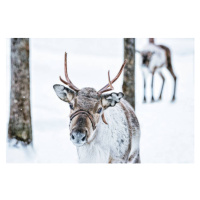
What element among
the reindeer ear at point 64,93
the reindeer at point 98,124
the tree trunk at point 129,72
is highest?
the tree trunk at point 129,72

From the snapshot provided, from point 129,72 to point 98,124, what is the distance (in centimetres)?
80

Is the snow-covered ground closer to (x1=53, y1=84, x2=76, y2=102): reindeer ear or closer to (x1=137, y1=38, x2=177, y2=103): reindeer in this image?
(x1=137, y1=38, x2=177, y2=103): reindeer

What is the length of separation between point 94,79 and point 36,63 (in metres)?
0.66

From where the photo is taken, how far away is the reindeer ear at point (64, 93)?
10.5 ft

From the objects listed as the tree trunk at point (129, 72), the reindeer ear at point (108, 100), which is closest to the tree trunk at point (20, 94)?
the reindeer ear at point (108, 100)

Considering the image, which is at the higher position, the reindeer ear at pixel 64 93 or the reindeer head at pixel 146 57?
the reindeer head at pixel 146 57

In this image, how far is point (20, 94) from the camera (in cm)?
361

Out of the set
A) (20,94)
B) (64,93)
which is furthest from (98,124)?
(20,94)

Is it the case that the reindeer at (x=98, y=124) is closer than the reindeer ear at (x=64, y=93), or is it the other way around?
the reindeer at (x=98, y=124)

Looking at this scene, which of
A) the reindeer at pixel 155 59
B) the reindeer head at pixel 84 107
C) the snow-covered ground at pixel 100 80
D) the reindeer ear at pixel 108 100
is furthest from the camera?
the reindeer at pixel 155 59

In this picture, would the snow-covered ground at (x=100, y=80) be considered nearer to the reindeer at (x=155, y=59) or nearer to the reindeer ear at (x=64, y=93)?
the reindeer at (x=155, y=59)

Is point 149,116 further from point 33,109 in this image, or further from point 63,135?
point 33,109

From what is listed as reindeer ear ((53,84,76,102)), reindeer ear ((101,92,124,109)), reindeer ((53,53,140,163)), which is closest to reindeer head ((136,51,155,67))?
reindeer ((53,53,140,163))

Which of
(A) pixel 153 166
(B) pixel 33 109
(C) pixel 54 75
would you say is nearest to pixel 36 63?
(C) pixel 54 75
